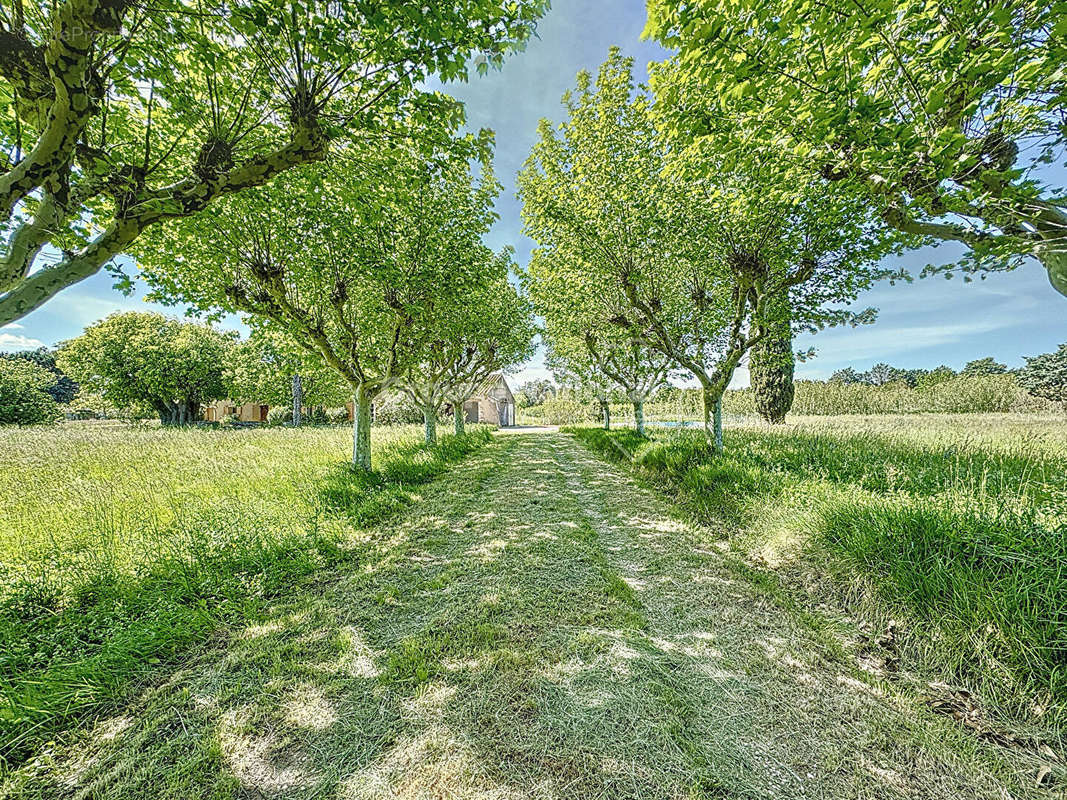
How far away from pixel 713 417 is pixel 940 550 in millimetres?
5455

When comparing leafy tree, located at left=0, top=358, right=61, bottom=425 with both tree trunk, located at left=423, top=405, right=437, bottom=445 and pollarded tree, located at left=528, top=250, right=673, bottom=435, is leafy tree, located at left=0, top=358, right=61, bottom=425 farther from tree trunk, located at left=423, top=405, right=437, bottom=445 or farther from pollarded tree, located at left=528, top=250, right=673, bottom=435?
pollarded tree, located at left=528, top=250, right=673, bottom=435

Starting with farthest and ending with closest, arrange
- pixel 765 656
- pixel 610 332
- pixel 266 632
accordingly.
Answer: pixel 610 332
pixel 266 632
pixel 765 656

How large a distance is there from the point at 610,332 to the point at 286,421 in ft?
106

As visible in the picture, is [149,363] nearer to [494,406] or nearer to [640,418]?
[494,406]

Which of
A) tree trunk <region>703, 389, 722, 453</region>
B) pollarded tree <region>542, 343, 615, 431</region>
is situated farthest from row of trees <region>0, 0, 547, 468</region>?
pollarded tree <region>542, 343, 615, 431</region>

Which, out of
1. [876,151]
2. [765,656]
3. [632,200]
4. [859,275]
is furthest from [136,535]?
[859,275]

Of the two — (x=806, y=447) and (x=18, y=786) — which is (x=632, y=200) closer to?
(x=806, y=447)

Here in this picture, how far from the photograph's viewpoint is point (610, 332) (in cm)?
1203

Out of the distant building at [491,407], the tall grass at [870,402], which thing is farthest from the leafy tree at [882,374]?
the distant building at [491,407]

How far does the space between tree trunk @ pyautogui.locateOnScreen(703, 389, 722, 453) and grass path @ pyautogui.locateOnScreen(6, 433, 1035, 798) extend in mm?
4817

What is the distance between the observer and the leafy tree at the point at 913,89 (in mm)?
2857

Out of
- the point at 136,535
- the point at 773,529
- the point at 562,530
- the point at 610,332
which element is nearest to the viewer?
the point at 136,535

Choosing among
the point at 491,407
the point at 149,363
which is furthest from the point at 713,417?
the point at 149,363

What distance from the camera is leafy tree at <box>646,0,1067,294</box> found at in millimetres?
2857
